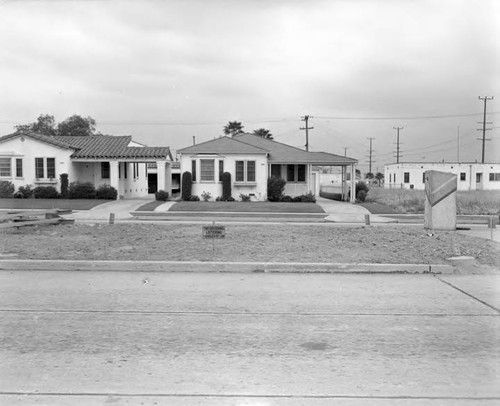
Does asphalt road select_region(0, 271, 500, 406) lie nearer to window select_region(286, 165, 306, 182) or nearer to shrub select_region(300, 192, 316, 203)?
shrub select_region(300, 192, 316, 203)

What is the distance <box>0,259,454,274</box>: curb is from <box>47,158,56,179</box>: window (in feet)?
91.8

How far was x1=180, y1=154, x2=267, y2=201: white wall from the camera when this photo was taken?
3625 centimetres

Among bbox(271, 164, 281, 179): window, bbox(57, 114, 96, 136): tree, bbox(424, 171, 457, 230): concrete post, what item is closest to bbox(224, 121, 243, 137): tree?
bbox(57, 114, 96, 136): tree

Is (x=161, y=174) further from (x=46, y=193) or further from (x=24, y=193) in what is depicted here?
(x=24, y=193)

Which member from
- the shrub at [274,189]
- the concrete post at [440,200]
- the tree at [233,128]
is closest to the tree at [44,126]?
the tree at [233,128]

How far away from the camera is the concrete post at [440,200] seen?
16297 mm

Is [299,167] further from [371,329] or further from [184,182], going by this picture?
[371,329]

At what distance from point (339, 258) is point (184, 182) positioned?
83.5ft

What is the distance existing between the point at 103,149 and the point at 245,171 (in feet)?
34.4

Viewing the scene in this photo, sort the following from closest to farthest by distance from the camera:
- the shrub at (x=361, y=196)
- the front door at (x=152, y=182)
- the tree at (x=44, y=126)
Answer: the shrub at (x=361, y=196)
the front door at (x=152, y=182)
the tree at (x=44, y=126)

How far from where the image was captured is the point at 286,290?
862 cm

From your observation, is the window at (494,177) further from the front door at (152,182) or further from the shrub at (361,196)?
the front door at (152,182)

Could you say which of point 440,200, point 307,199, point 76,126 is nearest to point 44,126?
point 76,126

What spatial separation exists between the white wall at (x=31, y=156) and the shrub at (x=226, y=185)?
10.8 meters
